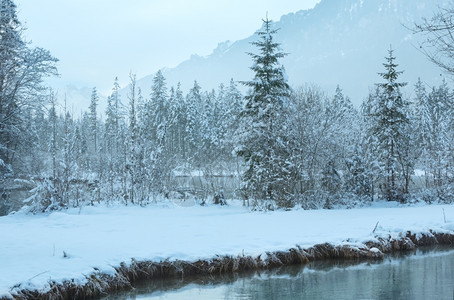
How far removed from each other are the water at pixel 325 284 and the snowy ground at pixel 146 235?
632 mm

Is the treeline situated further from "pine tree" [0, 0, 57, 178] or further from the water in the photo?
the water

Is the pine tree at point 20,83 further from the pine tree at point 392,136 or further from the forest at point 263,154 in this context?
the pine tree at point 392,136

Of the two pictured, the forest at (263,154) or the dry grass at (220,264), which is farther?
the forest at (263,154)

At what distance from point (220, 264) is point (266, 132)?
10831mm

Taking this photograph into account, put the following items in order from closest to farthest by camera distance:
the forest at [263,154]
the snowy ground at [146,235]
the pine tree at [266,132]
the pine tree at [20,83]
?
the snowy ground at [146,235]
the pine tree at [20,83]
the forest at [263,154]
the pine tree at [266,132]

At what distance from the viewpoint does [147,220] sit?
46.1 ft

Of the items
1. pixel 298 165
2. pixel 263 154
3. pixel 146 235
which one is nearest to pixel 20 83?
pixel 146 235

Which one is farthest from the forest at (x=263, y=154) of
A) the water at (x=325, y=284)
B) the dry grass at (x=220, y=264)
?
the water at (x=325, y=284)

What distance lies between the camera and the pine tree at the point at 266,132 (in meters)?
18.7

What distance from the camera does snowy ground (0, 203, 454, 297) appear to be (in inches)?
308

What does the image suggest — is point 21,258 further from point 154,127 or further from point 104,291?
point 154,127

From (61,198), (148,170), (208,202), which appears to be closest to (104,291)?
(61,198)

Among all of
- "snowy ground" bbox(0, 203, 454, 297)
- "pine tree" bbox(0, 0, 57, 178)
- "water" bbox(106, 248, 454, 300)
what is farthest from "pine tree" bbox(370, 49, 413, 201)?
"pine tree" bbox(0, 0, 57, 178)

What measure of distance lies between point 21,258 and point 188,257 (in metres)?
3.39
